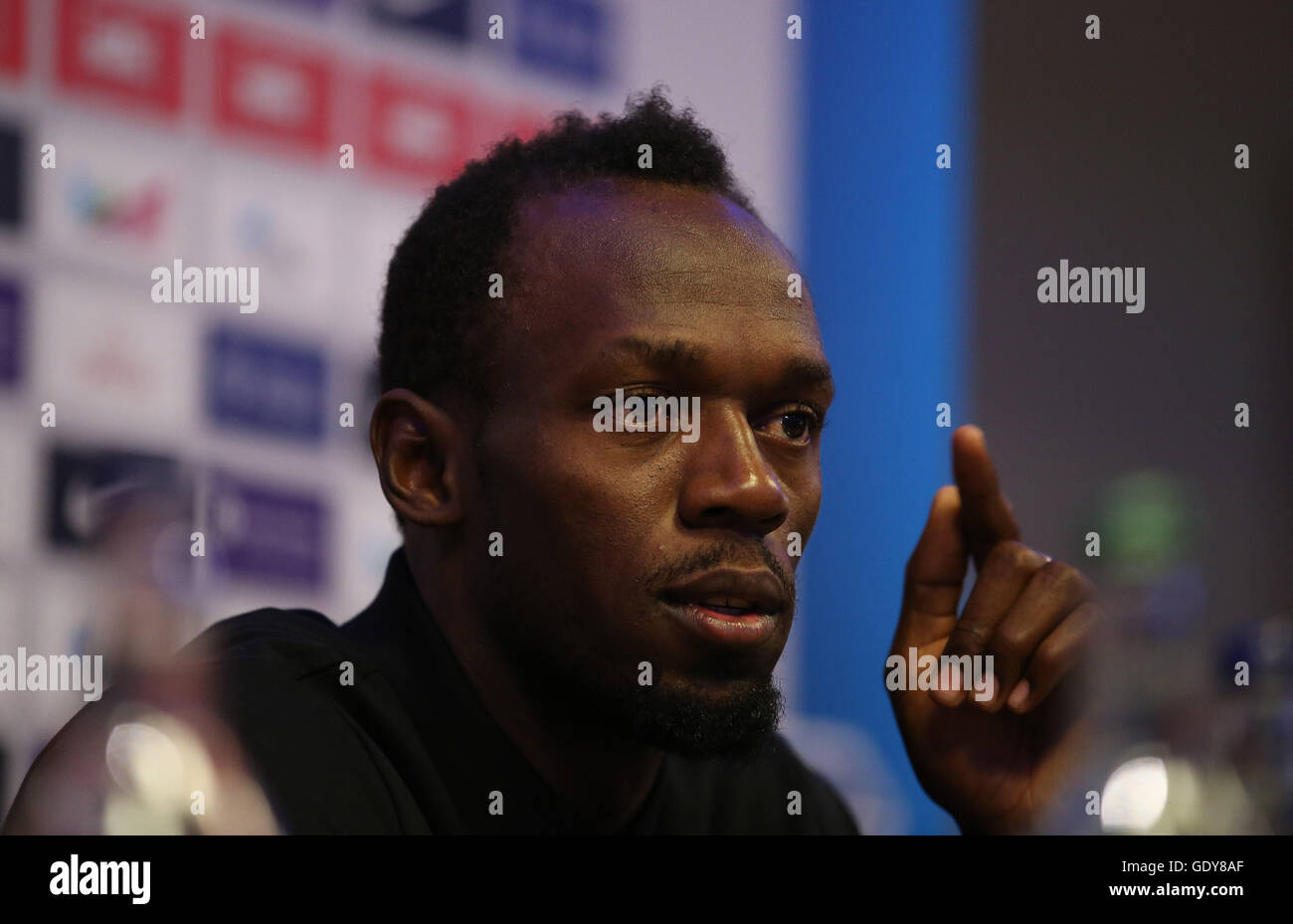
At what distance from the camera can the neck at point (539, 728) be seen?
1.80 metres

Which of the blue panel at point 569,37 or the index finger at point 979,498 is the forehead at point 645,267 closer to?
the index finger at point 979,498

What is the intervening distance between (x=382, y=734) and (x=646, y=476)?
0.48 m

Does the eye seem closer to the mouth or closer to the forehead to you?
the forehead

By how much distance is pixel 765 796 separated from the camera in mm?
2172

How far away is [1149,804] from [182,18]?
2680 millimetres

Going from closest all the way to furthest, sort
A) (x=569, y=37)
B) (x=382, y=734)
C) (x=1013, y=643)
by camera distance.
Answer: (x=382, y=734)
(x=1013, y=643)
(x=569, y=37)

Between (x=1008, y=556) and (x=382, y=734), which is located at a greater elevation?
(x=1008, y=556)

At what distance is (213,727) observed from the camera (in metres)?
1.54

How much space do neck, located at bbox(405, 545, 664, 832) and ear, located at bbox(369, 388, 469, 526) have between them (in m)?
0.10

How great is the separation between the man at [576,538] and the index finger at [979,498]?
0.07 meters

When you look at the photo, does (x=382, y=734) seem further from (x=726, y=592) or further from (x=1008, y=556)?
(x=1008, y=556)

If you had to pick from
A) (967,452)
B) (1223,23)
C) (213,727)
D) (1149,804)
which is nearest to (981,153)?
(1223,23)

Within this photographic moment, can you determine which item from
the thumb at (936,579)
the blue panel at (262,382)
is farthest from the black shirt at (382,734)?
the blue panel at (262,382)

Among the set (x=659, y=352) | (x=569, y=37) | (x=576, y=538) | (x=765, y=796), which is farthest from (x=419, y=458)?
(x=569, y=37)
